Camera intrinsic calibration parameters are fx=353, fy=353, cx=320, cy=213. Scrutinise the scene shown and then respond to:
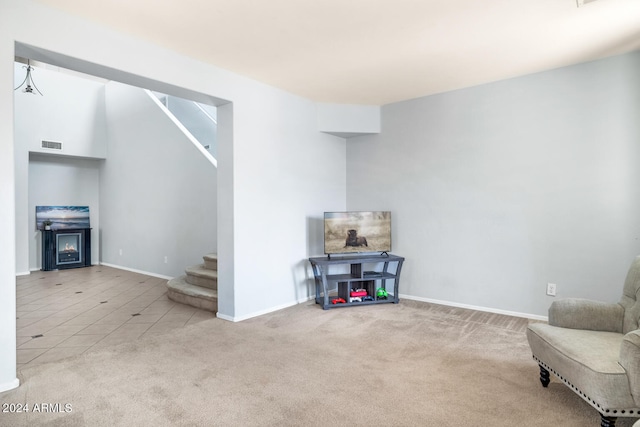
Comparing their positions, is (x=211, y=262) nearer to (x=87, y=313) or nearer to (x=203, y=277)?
(x=203, y=277)

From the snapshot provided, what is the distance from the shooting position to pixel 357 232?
4.66 meters

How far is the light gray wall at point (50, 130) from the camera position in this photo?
6.53 meters

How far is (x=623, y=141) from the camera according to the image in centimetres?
344

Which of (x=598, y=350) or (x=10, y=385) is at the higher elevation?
(x=598, y=350)

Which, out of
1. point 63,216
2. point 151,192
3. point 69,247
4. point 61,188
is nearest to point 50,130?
point 61,188

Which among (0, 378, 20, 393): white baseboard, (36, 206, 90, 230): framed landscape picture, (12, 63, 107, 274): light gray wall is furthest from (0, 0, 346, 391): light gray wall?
(36, 206, 90, 230): framed landscape picture

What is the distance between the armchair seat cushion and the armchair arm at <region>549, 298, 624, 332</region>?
0.19 feet

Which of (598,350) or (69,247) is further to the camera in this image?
(69,247)

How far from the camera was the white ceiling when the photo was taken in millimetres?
2549

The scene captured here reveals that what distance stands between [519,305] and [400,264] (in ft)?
4.63

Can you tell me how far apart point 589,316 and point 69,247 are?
862 centimetres

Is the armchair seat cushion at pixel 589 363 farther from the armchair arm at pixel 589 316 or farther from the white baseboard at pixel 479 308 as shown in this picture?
the white baseboard at pixel 479 308

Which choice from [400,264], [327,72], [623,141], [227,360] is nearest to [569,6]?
[623,141]

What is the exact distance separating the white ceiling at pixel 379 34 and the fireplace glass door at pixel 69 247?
5.95m
